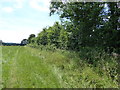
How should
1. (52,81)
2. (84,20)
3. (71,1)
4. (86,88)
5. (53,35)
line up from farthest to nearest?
(53,35)
(71,1)
(84,20)
(52,81)
(86,88)

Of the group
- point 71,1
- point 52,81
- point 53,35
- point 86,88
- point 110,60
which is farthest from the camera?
point 53,35

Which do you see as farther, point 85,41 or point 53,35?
point 53,35

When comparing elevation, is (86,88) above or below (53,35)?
below

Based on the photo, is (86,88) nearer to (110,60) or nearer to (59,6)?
(110,60)

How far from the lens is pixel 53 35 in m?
28.3

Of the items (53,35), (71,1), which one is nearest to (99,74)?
(71,1)

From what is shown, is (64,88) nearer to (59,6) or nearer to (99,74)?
(99,74)

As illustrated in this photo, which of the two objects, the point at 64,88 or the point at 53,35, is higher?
the point at 53,35

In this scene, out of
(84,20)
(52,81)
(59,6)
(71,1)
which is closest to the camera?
(52,81)

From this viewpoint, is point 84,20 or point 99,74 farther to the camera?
point 84,20

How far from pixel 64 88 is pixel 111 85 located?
1763 millimetres

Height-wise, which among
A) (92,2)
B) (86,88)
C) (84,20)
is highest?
(92,2)

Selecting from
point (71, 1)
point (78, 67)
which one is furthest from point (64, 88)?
point (71, 1)

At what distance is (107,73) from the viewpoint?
716 centimetres
